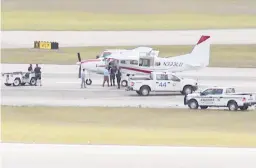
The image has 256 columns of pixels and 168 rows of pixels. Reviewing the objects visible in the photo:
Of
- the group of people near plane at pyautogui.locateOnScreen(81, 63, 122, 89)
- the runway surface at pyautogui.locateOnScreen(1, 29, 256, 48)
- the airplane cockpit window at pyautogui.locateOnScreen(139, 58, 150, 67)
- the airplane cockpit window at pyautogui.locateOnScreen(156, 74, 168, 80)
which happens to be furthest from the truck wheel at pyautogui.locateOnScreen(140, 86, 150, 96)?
the runway surface at pyautogui.locateOnScreen(1, 29, 256, 48)

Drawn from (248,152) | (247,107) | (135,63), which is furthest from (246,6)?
(248,152)

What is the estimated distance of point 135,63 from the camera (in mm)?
43906

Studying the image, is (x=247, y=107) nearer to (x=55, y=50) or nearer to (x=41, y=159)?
(x=41, y=159)

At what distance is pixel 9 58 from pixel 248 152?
44.8 m

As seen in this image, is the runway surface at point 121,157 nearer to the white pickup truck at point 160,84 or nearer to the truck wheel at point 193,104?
the truck wheel at point 193,104

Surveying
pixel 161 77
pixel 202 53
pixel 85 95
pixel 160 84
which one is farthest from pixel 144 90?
pixel 202 53

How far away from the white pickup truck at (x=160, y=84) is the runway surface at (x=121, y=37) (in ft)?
77.7

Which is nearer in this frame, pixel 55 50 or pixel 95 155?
pixel 95 155

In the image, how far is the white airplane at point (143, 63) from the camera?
4388 cm

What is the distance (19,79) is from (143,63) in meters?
7.47

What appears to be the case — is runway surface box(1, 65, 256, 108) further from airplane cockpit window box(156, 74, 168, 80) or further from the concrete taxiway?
airplane cockpit window box(156, 74, 168, 80)

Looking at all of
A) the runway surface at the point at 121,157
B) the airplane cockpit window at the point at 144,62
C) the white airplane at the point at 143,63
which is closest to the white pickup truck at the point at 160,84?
the white airplane at the point at 143,63

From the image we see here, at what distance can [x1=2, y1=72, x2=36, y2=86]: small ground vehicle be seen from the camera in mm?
41000

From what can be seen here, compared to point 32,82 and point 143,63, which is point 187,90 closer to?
point 143,63
